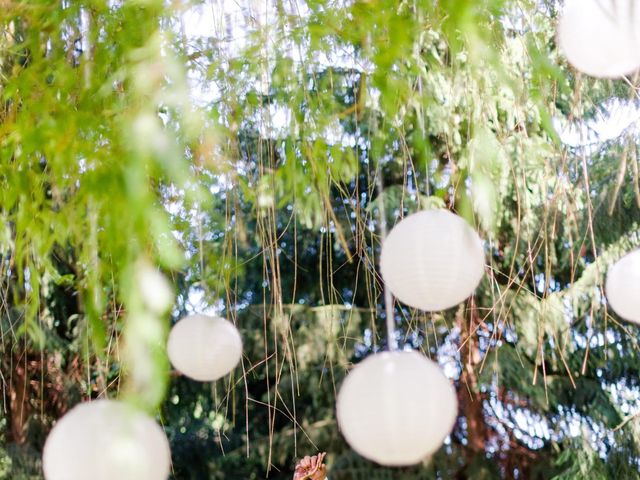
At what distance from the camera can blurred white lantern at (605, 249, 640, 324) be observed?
142 cm

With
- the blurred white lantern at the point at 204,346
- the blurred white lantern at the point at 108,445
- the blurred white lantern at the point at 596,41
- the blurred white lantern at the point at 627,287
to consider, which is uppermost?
the blurred white lantern at the point at 596,41

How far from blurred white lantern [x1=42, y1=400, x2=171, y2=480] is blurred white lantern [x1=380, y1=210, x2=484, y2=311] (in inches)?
Answer: 14.5

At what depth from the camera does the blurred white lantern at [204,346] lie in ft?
4.71

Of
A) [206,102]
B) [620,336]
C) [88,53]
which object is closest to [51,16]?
[88,53]

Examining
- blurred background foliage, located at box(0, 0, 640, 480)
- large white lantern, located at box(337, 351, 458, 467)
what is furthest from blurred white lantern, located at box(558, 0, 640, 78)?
large white lantern, located at box(337, 351, 458, 467)

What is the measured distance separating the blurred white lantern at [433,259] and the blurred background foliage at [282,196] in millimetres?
44

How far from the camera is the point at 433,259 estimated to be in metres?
0.98

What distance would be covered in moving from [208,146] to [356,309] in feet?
10.9

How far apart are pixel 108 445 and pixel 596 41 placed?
2.65 ft

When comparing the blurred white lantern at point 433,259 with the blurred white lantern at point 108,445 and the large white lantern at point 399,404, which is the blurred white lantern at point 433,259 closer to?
the large white lantern at point 399,404

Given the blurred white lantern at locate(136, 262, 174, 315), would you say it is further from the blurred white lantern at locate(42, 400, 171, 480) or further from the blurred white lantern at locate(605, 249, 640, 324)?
the blurred white lantern at locate(605, 249, 640, 324)

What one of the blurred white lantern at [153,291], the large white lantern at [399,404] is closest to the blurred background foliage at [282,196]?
the blurred white lantern at [153,291]

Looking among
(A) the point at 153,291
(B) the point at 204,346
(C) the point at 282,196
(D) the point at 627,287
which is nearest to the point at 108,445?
(A) the point at 153,291

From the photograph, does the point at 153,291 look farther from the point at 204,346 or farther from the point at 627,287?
the point at 627,287
